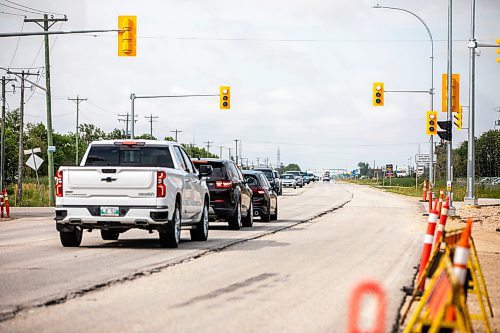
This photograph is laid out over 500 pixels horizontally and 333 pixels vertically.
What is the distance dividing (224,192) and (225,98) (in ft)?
71.7

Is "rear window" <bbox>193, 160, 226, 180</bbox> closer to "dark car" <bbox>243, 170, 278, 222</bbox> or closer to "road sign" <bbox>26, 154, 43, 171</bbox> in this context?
"dark car" <bbox>243, 170, 278, 222</bbox>

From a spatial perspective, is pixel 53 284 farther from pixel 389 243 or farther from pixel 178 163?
pixel 389 243

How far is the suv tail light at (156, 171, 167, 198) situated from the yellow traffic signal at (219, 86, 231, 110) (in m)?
28.3

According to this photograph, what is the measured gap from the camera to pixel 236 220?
949 inches

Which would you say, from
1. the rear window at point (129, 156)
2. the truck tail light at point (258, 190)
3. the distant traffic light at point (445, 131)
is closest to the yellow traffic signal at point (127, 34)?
the truck tail light at point (258, 190)

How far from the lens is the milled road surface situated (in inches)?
344

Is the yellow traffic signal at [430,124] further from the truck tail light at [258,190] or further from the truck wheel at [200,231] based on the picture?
the truck wheel at [200,231]

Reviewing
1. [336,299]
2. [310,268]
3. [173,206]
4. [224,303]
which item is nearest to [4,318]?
[224,303]

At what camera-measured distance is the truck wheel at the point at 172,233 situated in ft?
56.7

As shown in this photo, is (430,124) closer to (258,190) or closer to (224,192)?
(258,190)

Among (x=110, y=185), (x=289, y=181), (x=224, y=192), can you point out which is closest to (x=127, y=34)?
(x=224, y=192)

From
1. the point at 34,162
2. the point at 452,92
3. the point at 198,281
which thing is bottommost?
the point at 198,281

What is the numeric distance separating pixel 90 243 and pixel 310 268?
6505mm

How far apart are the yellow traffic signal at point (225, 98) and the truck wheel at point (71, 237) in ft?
90.5
